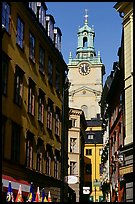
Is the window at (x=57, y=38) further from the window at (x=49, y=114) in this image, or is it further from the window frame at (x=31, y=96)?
the window frame at (x=31, y=96)

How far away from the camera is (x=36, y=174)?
2706 cm

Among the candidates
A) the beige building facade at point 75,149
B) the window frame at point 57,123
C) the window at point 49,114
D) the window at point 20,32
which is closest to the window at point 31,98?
the window at point 20,32

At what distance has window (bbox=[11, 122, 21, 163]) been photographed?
2242 centimetres

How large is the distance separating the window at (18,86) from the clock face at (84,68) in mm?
90140

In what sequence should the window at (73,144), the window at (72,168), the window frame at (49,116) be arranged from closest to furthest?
the window frame at (49,116) → the window at (72,168) → the window at (73,144)

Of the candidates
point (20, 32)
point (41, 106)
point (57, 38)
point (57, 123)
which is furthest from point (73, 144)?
point (20, 32)

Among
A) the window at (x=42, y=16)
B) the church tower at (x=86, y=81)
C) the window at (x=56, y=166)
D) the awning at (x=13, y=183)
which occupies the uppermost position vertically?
the church tower at (x=86, y=81)

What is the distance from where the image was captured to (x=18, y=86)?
2373 cm

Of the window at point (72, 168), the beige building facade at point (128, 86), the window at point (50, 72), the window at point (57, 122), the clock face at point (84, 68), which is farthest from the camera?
the clock face at point (84, 68)

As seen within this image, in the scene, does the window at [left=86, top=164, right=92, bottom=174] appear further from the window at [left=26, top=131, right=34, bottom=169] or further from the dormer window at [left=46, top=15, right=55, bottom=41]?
the window at [left=26, top=131, right=34, bottom=169]

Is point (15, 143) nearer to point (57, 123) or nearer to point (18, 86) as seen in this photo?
point (18, 86)

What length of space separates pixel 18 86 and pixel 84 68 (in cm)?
9088

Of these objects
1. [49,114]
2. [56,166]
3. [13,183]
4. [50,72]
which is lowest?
[13,183]

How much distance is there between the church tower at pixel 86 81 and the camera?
11119 cm
